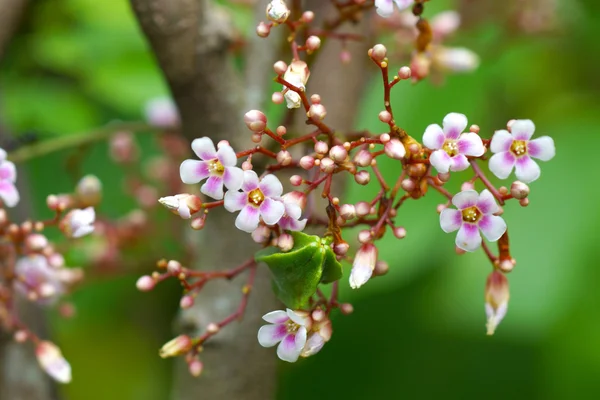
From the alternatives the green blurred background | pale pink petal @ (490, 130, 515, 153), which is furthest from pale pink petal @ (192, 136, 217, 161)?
the green blurred background

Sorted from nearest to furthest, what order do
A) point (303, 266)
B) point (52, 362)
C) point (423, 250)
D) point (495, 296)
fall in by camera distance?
point (303, 266) → point (495, 296) → point (52, 362) → point (423, 250)

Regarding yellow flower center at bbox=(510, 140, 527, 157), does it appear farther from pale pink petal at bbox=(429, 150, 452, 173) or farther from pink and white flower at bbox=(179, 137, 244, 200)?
pink and white flower at bbox=(179, 137, 244, 200)

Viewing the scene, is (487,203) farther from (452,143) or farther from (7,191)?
(7,191)

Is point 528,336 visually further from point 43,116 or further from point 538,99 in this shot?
point 43,116

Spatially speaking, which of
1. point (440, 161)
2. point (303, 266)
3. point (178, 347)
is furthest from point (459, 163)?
point (178, 347)

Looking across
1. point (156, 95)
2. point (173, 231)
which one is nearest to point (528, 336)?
point (173, 231)

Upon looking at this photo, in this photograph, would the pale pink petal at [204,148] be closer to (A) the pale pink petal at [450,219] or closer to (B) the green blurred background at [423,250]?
(A) the pale pink petal at [450,219]
